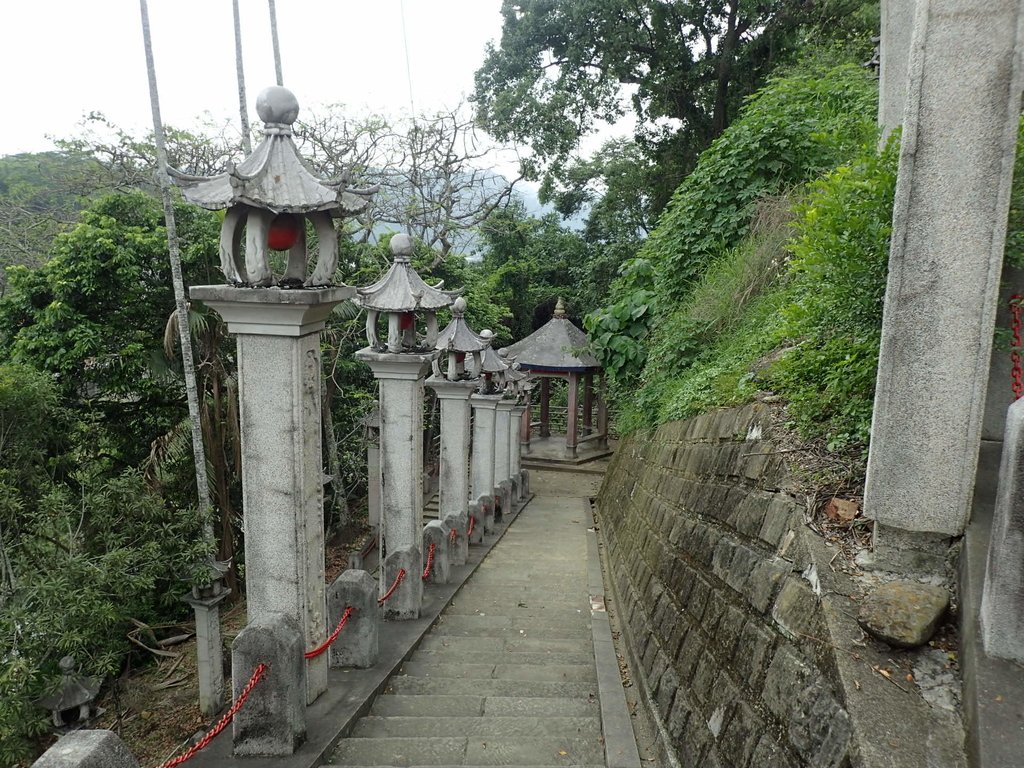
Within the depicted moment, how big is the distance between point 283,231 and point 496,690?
12.3 ft

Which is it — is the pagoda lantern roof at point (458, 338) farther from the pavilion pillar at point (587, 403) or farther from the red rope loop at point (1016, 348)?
the pavilion pillar at point (587, 403)

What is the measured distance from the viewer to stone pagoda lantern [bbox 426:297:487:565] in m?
9.37

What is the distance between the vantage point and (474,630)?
6832 millimetres

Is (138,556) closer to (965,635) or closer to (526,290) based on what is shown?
(965,635)

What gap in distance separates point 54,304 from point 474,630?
7.79 meters

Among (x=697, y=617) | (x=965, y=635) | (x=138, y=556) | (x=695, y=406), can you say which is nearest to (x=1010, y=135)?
(x=965, y=635)

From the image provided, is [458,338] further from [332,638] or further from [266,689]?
[266,689]

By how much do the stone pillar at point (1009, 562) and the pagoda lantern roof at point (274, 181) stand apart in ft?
12.2

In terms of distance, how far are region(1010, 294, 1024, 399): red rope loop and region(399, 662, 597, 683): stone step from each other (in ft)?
12.1

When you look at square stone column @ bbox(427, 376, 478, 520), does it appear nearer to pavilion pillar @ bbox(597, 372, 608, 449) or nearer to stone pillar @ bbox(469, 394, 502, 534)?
stone pillar @ bbox(469, 394, 502, 534)

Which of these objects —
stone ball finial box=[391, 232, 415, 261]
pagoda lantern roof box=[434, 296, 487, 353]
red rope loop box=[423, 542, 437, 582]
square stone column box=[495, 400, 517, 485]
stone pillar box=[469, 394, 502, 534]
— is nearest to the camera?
stone ball finial box=[391, 232, 415, 261]

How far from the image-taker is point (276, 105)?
4211 millimetres

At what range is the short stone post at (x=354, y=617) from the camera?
16.8ft

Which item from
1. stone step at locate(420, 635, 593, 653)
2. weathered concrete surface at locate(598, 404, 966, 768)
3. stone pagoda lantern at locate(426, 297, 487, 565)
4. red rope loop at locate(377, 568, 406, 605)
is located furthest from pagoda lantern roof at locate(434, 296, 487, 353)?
stone step at locate(420, 635, 593, 653)
